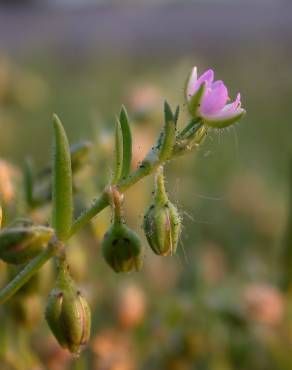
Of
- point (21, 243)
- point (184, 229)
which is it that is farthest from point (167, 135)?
point (184, 229)

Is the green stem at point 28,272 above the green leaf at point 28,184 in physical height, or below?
below

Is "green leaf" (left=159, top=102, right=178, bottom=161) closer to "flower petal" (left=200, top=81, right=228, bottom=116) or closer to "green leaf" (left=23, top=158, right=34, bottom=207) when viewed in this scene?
"flower petal" (left=200, top=81, right=228, bottom=116)

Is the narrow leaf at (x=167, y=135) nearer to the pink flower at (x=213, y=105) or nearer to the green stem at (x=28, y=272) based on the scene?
the pink flower at (x=213, y=105)

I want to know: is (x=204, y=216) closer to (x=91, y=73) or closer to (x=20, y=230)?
(x=20, y=230)

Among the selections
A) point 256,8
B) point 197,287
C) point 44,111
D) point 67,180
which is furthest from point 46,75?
point 256,8

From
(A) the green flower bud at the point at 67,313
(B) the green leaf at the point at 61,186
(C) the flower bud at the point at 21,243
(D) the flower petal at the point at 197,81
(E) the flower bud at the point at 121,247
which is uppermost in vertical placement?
(D) the flower petal at the point at 197,81

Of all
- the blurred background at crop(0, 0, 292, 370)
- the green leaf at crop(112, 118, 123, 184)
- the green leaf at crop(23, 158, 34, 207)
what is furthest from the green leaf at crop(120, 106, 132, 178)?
the green leaf at crop(23, 158, 34, 207)

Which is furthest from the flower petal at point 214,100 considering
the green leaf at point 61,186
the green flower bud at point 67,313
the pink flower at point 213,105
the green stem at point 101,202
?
the green flower bud at point 67,313
